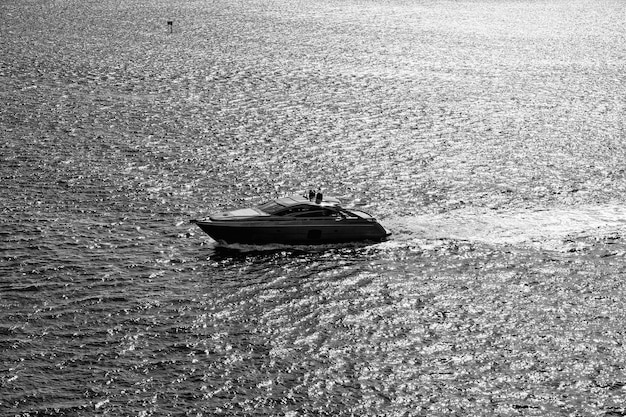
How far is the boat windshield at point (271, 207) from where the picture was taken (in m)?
77.9

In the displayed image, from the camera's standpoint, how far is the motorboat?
76062 millimetres

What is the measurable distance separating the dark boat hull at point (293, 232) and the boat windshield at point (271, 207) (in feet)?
5.03

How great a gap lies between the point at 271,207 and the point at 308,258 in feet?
21.8

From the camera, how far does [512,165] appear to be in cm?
10362

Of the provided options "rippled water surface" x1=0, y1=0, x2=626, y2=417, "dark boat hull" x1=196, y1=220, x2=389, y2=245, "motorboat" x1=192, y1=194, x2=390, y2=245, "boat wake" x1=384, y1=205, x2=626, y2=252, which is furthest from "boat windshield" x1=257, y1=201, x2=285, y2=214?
"boat wake" x1=384, y1=205, x2=626, y2=252

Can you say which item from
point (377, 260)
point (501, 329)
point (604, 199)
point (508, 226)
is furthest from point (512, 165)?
point (501, 329)

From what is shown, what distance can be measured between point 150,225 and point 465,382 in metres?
35.4

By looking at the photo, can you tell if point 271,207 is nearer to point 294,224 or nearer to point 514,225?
point 294,224

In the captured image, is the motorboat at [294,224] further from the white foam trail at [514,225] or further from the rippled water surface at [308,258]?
the white foam trail at [514,225]

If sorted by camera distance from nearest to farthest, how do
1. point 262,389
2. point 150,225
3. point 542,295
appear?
point 262,389, point 542,295, point 150,225

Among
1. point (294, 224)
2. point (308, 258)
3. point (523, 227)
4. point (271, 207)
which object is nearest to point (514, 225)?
point (523, 227)

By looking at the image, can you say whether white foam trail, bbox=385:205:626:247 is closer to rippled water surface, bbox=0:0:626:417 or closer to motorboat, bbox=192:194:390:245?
rippled water surface, bbox=0:0:626:417

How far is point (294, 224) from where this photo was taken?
77.0m

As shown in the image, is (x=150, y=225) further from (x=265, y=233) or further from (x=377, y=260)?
(x=377, y=260)
